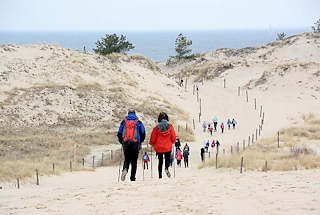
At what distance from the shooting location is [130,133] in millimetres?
9484

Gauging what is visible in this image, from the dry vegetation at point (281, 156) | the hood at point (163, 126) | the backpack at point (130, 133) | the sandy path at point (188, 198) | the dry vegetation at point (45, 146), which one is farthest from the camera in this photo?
the dry vegetation at point (45, 146)

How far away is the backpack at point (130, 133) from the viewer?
948 centimetres

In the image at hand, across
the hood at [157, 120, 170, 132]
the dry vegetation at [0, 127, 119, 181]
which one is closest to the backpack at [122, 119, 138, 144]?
the hood at [157, 120, 170, 132]

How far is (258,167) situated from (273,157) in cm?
188

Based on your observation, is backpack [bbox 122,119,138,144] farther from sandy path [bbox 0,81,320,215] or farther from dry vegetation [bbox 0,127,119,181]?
dry vegetation [bbox 0,127,119,181]

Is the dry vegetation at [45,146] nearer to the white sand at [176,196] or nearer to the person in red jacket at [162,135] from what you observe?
the white sand at [176,196]

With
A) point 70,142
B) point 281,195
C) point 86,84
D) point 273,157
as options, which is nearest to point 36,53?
point 86,84

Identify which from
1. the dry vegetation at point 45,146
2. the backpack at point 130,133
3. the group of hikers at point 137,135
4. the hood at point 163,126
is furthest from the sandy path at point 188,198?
the dry vegetation at point 45,146

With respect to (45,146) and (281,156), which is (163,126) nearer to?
(281,156)

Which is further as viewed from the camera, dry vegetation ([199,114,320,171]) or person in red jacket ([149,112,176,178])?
dry vegetation ([199,114,320,171])

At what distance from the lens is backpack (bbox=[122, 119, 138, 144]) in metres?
9.48

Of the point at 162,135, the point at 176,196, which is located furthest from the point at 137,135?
the point at 176,196

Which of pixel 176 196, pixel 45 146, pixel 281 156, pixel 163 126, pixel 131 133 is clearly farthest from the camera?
pixel 45 146

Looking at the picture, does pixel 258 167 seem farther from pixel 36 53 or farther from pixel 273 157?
pixel 36 53
